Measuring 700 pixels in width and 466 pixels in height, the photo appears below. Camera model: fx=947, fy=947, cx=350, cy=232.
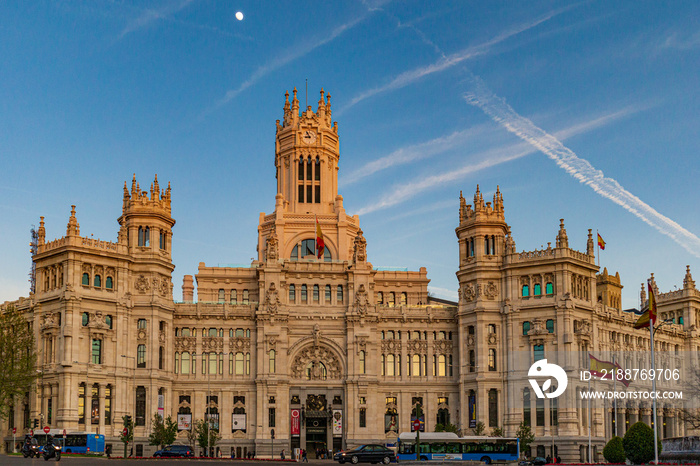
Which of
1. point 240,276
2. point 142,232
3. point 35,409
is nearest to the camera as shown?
point 35,409

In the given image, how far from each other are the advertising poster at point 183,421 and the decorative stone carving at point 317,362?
15355mm

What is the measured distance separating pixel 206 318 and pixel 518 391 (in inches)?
1681

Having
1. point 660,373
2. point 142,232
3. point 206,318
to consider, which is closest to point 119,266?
point 142,232

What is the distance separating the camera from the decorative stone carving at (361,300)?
12988 cm

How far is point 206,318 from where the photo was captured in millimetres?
128875

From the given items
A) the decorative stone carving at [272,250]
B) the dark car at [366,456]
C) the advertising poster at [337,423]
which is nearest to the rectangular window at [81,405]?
the decorative stone carving at [272,250]

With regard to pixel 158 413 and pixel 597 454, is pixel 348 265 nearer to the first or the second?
pixel 158 413

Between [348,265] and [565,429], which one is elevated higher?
[348,265]

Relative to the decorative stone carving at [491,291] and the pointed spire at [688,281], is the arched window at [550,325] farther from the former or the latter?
the pointed spire at [688,281]

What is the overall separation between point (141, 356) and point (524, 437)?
49.1 m

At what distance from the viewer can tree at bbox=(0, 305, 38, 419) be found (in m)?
112

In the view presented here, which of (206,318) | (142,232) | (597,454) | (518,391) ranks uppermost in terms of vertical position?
(142,232)

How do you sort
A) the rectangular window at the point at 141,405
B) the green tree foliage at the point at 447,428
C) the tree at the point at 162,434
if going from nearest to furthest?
the tree at the point at 162,434, the rectangular window at the point at 141,405, the green tree foliage at the point at 447,428

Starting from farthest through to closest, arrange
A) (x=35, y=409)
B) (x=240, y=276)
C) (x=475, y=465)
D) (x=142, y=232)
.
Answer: (x=240, y=276)
(x=142, y=232)
(x=35, y=409)
(x=475, y=465)
